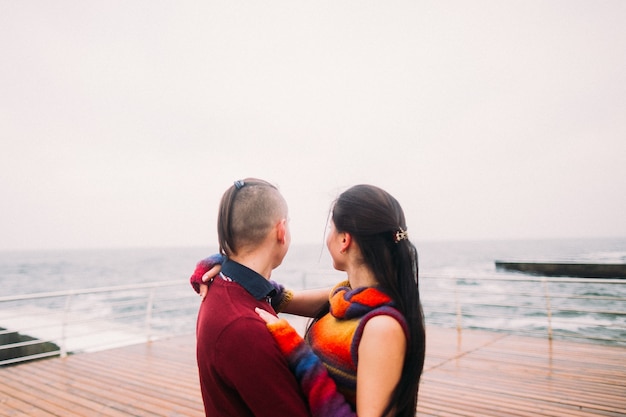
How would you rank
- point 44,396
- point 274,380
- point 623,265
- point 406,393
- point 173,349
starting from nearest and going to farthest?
point 274,380 → point 406,393 → point 44,396 → point 173,349 → point 623,265

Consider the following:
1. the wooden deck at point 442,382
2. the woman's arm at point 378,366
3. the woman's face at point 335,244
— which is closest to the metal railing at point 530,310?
the wooden deck at point 442,382

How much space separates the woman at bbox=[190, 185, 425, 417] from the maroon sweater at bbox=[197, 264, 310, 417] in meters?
0.05

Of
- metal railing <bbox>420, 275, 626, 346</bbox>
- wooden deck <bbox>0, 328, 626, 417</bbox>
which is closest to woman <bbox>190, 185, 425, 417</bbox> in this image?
wooden deck <bbox>0, 328, 626, 417</bbox>

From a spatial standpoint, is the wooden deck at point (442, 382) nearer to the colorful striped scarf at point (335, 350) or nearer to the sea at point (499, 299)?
the sea at point (499, 299)

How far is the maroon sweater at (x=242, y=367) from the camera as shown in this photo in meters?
1.09

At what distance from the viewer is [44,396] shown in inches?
162

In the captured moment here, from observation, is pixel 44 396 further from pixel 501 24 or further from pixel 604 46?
pixel 604 46

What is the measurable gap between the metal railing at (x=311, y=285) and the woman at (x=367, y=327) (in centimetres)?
311

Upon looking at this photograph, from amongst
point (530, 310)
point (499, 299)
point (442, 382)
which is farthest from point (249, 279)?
point (499, 299)

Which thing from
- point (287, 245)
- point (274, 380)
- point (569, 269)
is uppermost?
point (287, 245)

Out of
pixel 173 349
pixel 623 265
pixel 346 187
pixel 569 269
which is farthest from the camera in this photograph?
pixel 569 269

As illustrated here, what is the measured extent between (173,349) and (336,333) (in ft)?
18.6

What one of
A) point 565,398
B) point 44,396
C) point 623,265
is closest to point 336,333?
point 565,398

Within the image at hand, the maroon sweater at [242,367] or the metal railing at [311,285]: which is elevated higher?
the maroon sweater at [242,367]
